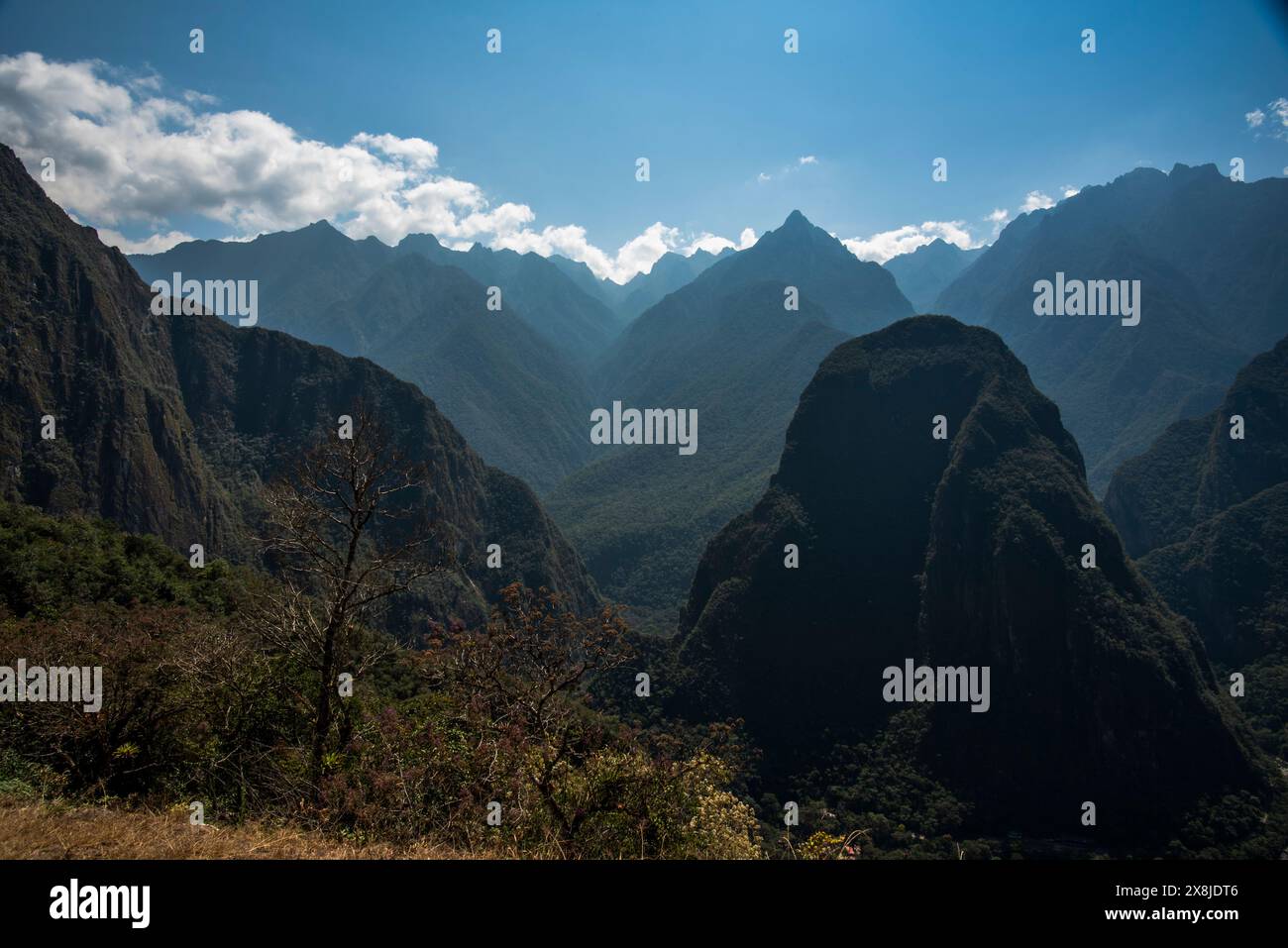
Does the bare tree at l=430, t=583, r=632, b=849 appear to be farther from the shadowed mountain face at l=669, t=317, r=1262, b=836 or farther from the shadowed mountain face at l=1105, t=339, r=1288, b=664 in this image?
the shadowed mountain face at l=1105, t=339, r=1288, b=664

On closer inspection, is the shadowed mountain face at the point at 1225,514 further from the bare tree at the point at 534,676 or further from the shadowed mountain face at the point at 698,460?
the bare tree at the point at 534,676

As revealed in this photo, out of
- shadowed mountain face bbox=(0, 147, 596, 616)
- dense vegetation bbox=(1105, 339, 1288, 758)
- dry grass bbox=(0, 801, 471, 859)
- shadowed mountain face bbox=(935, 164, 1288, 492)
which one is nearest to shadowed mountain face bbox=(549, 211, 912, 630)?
shadowed mountain face bbox=(0, 147, 596, 616)

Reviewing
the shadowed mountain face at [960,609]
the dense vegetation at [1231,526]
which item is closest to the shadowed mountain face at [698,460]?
the shadowed mountain face at [960,609]

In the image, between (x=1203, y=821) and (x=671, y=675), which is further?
(x=671, y=675)

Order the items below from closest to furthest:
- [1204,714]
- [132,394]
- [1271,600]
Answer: [1204,714] < [132,394] < [1271,600]
